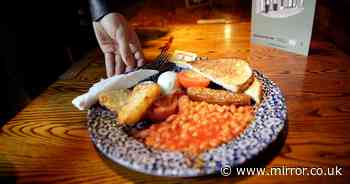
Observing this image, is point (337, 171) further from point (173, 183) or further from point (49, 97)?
point (49, 97)

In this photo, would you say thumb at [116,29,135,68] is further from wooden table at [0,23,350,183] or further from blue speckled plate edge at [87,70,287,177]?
blue speckled plate edge at [87,70,287,177]

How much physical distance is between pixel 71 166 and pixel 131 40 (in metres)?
0.62

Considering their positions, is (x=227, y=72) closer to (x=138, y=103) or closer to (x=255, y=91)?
(x=255, y=91)

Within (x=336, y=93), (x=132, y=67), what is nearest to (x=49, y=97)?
(x=132, y=67)

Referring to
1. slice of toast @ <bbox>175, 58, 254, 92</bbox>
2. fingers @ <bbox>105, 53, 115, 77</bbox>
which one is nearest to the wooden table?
fingers @ <bbox>105, 53, 115, 77</bbox>

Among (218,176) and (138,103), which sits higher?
(138,103)

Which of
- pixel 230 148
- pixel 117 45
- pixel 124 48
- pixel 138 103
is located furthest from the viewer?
pixel 117 45

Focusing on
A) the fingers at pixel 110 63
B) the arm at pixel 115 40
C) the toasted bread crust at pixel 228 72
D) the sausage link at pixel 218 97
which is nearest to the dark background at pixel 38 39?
A: the arm at pixel 115 40

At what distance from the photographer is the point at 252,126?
592 mm

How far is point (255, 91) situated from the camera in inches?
27.7

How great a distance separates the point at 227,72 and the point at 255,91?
0.43 feet

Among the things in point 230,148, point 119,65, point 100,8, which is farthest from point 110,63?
point 230,148

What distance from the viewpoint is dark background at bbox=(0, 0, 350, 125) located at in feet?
4.02

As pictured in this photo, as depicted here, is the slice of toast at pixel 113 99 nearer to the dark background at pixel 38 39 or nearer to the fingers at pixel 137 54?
the fingers at pixel 137 54
